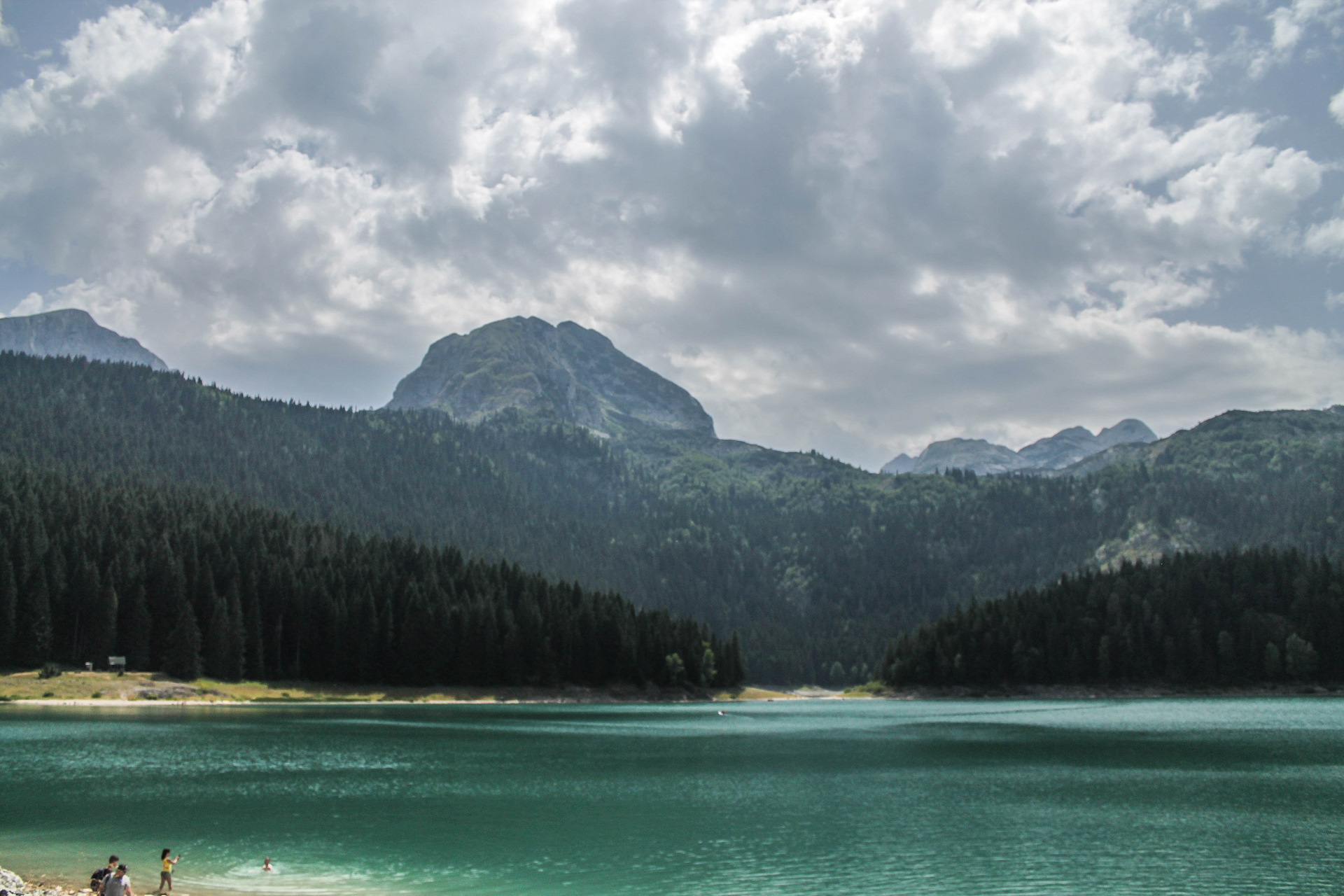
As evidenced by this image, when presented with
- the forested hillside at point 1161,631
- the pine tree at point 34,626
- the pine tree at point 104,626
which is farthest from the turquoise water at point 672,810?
the forested hillside at point 1161,631

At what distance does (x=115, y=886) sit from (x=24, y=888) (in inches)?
126

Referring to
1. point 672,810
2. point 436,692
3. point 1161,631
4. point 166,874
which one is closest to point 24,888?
point 166,874

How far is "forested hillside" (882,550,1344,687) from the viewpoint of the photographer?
559 feet

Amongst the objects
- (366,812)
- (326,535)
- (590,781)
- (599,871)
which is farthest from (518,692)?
(599,871)

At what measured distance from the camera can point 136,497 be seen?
17488cm

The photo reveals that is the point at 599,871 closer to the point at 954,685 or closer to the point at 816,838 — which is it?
the point at 816,838

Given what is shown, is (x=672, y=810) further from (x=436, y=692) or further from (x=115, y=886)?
(x=436, y=692)

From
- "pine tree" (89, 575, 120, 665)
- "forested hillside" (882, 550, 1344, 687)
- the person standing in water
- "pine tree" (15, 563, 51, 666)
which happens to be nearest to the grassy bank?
"pine tree" (15, 563, 51, 666)

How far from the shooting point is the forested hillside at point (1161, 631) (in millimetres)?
170375

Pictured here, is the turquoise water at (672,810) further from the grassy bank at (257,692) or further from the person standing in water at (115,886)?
the grassy bank at (257,692)

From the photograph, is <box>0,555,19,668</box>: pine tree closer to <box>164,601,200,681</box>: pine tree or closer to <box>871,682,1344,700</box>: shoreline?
<box>164,601,200,681</box>: pine tree

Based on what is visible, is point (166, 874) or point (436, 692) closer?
point (166, 874)

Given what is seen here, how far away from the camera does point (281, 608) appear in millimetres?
143750

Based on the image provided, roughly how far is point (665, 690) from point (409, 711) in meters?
47.4
